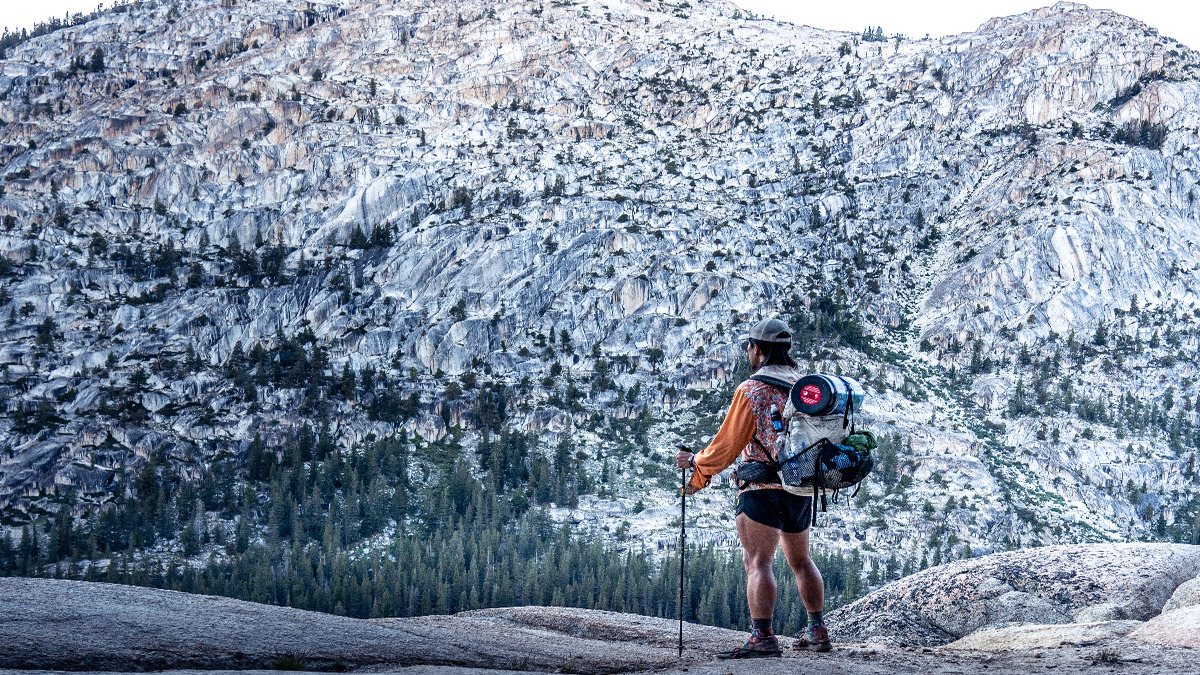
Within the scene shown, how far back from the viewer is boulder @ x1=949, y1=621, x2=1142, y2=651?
12.3m

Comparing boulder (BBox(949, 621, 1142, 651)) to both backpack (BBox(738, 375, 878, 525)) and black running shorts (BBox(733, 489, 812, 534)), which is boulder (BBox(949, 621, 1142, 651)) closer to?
black running shorts (BBox(733, 489, 812, 534))

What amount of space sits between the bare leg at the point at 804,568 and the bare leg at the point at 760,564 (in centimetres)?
15

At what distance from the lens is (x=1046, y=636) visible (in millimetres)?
12992

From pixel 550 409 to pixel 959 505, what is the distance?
65258 mm

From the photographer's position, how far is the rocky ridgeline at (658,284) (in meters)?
143

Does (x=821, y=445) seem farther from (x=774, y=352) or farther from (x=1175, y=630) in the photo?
(x=1175, y=630)

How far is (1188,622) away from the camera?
462 inches

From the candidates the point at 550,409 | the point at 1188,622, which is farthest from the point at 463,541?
the point at 1188,622

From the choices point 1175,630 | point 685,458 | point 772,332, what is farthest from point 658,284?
point 772,332

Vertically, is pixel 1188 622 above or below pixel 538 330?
below

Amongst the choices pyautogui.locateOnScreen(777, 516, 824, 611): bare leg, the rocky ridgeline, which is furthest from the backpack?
the rocky ridgeline

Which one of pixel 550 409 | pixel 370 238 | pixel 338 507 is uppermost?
pixel 370 238

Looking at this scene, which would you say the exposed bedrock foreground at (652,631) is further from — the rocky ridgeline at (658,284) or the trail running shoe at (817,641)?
the rocky ridgeline at (658,284)

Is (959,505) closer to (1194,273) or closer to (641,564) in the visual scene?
(641,564)
